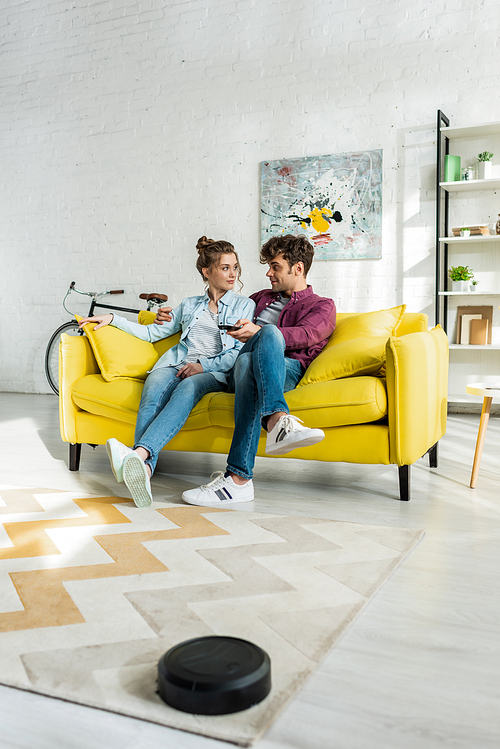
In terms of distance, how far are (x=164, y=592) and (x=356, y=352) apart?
1.25 meters

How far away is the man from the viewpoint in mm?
2113

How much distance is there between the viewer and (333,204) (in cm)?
480

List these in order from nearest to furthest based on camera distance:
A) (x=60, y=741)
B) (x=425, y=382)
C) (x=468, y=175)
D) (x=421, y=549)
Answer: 1. (x=60, y=741)
2. (x=421, y=549)
3. (x=425, y=382)
4. (x=468, y=175)

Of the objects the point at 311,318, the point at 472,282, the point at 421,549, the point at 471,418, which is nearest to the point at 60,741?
the point at 421,549

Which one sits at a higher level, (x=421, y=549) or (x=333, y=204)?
(x=333, y=204)

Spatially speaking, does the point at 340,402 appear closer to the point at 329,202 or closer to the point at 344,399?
the point at 344,399

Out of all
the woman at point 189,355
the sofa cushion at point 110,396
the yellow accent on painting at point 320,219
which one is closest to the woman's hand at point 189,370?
the woman at point 189,355

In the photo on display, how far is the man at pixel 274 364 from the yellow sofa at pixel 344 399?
0.37 feet

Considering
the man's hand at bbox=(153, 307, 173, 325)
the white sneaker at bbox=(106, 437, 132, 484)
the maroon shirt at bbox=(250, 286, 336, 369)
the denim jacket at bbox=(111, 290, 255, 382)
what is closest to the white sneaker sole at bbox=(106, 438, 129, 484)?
the white sneaker at bbox=(106, 437, 132, 484)

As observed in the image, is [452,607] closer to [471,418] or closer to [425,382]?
[425,382]

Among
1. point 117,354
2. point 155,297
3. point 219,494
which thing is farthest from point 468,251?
point 219,494

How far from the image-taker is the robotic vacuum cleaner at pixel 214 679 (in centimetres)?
96

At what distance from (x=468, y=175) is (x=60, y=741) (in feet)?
13.9

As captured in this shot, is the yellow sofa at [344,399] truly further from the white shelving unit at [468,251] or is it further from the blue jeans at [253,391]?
the white shelving unit at [468,251]
